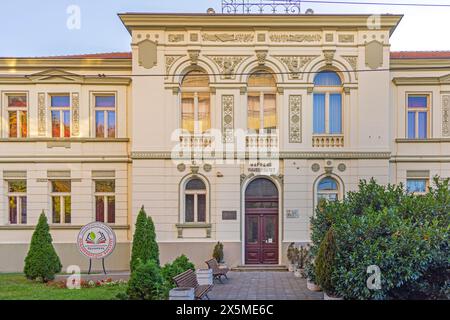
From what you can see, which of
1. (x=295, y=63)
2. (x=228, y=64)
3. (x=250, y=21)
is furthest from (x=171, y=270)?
(x=250, y=21)

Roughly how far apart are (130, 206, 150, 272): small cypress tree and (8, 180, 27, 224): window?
5.59 meters

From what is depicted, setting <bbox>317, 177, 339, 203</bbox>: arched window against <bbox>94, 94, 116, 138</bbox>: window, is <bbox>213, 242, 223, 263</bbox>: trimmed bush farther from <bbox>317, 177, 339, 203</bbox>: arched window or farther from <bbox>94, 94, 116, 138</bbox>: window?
<bbox>94, 94, 116, 138</bbox>: window

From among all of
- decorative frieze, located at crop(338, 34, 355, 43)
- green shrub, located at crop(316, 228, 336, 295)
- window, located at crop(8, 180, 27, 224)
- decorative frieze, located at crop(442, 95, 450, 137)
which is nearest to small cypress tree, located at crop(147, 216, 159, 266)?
window, located at crop(8, 180, 27, 224)

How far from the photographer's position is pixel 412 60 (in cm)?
1759

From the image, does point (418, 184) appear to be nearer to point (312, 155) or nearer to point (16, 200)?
point (312, 155)

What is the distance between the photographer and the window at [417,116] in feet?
58.7

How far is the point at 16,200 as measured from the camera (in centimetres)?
1775

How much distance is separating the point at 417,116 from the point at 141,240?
510 inches

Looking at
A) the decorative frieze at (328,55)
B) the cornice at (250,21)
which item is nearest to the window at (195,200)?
the cornice at (250,21)

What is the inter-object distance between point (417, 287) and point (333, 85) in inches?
416
